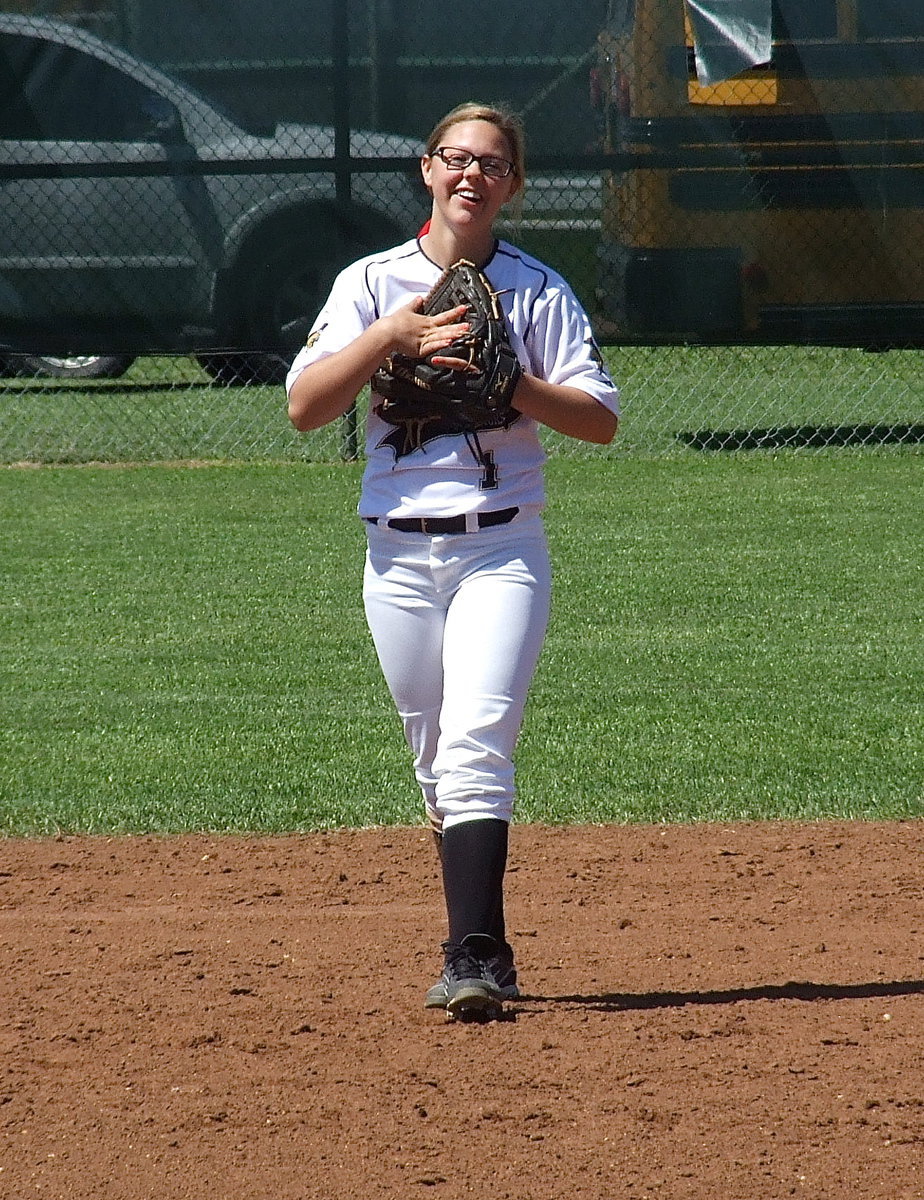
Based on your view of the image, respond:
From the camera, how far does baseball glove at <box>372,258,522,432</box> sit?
3.07 m

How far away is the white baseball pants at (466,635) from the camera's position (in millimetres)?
3174

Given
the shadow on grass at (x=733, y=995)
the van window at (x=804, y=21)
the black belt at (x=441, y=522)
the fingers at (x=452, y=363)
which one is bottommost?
the shadow on grass at (x=733, y=995)

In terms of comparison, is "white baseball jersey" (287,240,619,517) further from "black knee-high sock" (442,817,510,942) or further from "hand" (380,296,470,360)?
"black knee-high sock" (442,817,510,942)

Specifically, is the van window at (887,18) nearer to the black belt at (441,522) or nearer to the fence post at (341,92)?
the fence post at (341,92)

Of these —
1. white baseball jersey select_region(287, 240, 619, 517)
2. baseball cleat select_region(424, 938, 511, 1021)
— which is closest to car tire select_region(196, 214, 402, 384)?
white baseball jersey select_region(287, 240, 619, 517)

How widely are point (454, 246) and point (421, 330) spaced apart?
28 centimetres

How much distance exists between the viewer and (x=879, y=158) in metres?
10.0

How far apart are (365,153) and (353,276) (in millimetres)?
6727

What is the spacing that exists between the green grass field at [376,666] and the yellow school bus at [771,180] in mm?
950

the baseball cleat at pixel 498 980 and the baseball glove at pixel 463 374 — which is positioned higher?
the baseball glove at pixel 463 374

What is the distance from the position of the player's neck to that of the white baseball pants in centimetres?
52

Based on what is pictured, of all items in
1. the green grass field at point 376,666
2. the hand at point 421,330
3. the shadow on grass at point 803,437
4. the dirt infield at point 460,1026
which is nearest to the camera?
the dirt infield at point 460,1026

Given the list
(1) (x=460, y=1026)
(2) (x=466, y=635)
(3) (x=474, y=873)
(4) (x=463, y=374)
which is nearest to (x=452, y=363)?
(4) (x=463, y=374)

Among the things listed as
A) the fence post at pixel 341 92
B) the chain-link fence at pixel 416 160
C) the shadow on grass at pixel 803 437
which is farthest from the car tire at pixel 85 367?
the shadow on grass at pixel 803 437
